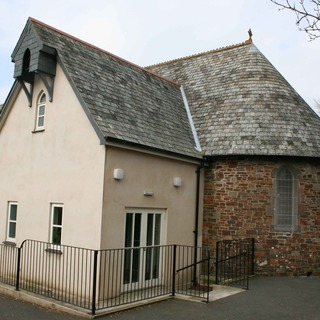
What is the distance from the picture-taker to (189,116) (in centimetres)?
1584

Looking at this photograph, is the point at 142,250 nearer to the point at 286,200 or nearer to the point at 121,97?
the point at 121,97

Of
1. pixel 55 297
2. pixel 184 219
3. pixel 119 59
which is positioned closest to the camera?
pixel 55 297

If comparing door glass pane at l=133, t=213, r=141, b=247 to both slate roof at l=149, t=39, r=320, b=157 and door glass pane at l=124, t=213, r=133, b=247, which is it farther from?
slate roof at l=149, t=39, r=320, b=157

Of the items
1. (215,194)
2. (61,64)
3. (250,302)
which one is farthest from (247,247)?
(61,64)

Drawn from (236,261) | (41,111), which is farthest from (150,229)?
(41,111)

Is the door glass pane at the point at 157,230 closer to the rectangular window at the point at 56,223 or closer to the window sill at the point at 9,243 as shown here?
the rectangular window at the point at 56,223

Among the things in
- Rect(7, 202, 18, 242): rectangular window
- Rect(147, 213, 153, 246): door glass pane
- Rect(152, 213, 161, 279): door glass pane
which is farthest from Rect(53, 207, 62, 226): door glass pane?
Rect(152, 213, 161, 279): door glass pane

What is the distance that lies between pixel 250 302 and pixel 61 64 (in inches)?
324

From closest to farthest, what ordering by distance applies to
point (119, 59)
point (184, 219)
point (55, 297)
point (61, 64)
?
1. point (55, 297)
2. point (61, 64)
3. point (184, 219)
4. point (119, 59)

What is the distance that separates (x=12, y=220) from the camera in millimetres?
12891

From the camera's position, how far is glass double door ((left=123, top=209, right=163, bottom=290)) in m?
10.8

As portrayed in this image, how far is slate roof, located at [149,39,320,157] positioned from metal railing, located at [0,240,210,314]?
13.8 feet

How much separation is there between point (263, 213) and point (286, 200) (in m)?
0.97

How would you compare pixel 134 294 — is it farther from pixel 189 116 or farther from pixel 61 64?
pixel 189 116
